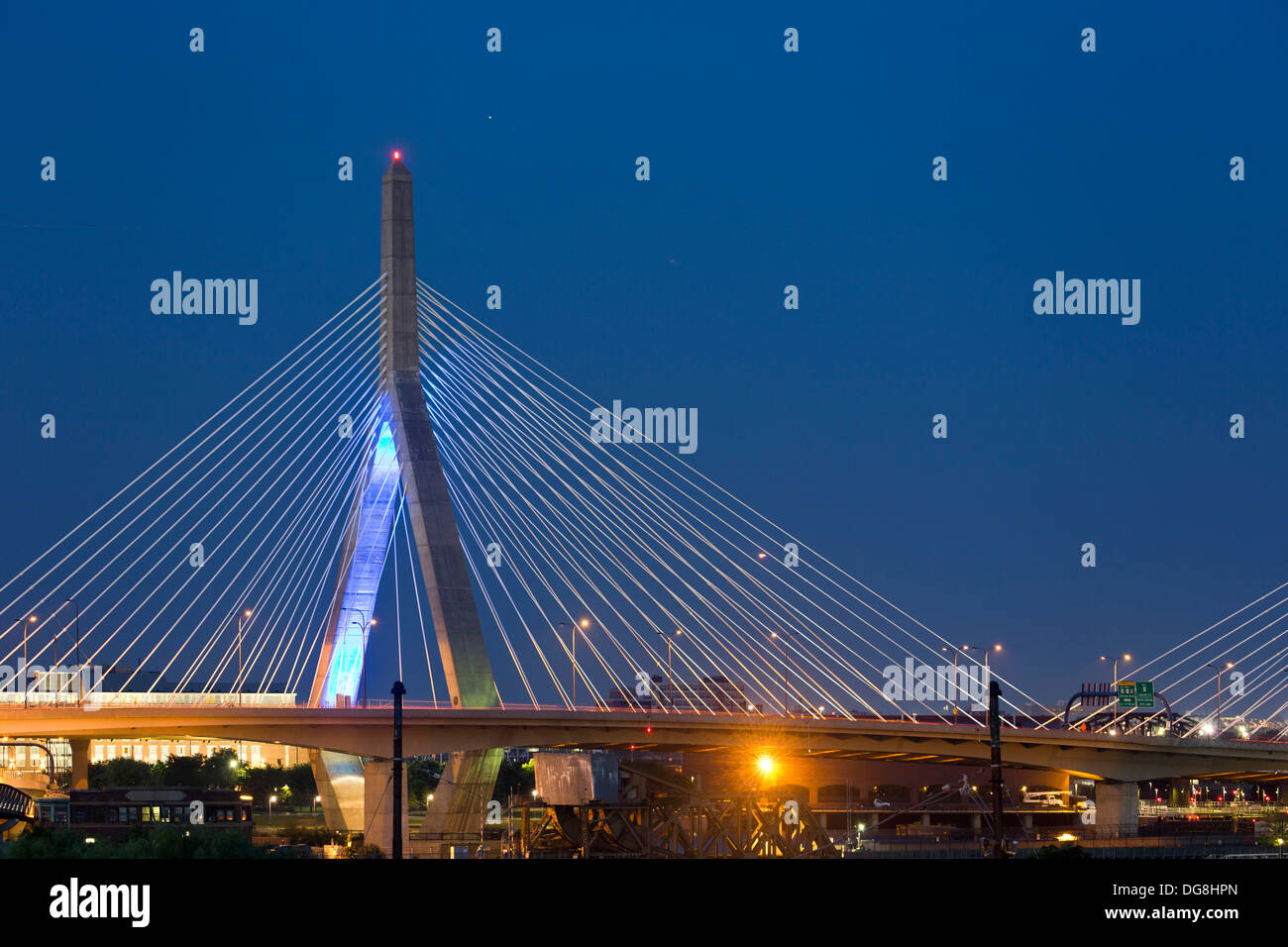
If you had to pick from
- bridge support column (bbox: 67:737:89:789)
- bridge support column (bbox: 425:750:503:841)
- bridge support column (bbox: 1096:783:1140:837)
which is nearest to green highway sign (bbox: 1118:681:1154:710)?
bridge support column (bbox: 1096:783:1140:837)

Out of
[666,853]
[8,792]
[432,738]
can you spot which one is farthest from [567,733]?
[666,853]

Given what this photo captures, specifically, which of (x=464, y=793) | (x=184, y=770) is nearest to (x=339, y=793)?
(x=464, y=793)

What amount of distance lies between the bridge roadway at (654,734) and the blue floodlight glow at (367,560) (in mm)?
2712

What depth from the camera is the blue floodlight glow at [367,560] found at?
6309cm

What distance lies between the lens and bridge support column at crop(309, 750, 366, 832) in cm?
6875

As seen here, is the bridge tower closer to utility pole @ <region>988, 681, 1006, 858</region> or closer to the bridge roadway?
the bridge roadway

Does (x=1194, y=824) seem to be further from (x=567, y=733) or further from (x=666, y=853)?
(x=666, y=853)

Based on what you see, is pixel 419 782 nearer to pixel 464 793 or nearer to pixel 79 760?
pixel 79 760

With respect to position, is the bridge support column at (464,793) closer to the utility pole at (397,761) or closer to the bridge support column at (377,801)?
the bridge support column at (377,801)

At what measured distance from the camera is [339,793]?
68.9m

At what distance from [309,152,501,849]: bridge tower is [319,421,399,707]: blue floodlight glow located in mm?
39

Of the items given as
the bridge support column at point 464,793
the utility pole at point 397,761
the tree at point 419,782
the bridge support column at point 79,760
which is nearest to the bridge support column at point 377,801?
the bridge support column at point 464,793
